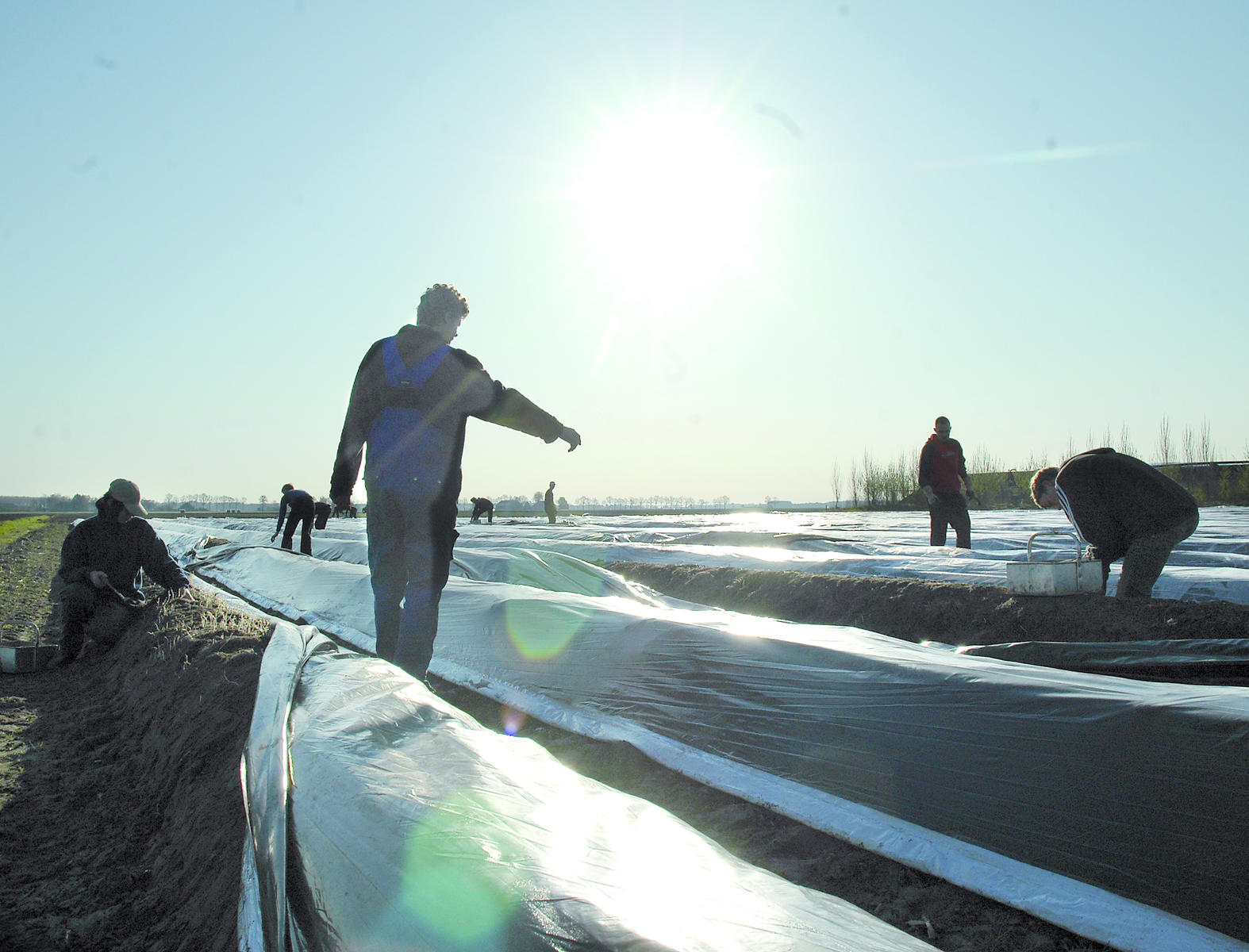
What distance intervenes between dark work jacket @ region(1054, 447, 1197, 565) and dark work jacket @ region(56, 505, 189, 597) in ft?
14.8

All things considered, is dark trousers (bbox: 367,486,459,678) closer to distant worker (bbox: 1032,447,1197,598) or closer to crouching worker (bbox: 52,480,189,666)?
crouching worker (bbox: 52,480,189,666)

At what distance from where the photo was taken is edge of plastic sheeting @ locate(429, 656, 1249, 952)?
123 centimetres

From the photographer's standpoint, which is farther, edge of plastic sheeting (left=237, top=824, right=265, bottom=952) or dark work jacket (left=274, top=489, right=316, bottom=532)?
dark work jacket (left=274, top=489, right=316, bottom=532)

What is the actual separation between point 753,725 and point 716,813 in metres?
0.25

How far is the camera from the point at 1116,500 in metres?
3.10

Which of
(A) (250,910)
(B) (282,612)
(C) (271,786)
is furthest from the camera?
(B) (282,612)

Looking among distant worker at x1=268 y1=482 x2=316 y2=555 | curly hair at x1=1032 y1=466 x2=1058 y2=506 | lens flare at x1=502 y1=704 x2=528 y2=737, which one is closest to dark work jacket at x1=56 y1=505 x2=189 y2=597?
lens flare at x1=502 y1=704 x2=528 y2=737

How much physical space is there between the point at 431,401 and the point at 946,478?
460 centimetres

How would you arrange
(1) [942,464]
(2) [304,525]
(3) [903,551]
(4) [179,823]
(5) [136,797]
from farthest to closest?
(2) [304,525]
(3) [903,551]
(1) [942,464]
(5) [136,797]
(4) [179,823]

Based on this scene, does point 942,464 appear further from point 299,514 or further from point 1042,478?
point 299,514

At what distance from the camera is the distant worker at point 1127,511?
3.02 m

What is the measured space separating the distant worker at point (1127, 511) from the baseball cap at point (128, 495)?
4.58m

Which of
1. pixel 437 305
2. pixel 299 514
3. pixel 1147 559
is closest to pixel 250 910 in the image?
pixel 437 305

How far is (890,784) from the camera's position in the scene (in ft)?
5.40
